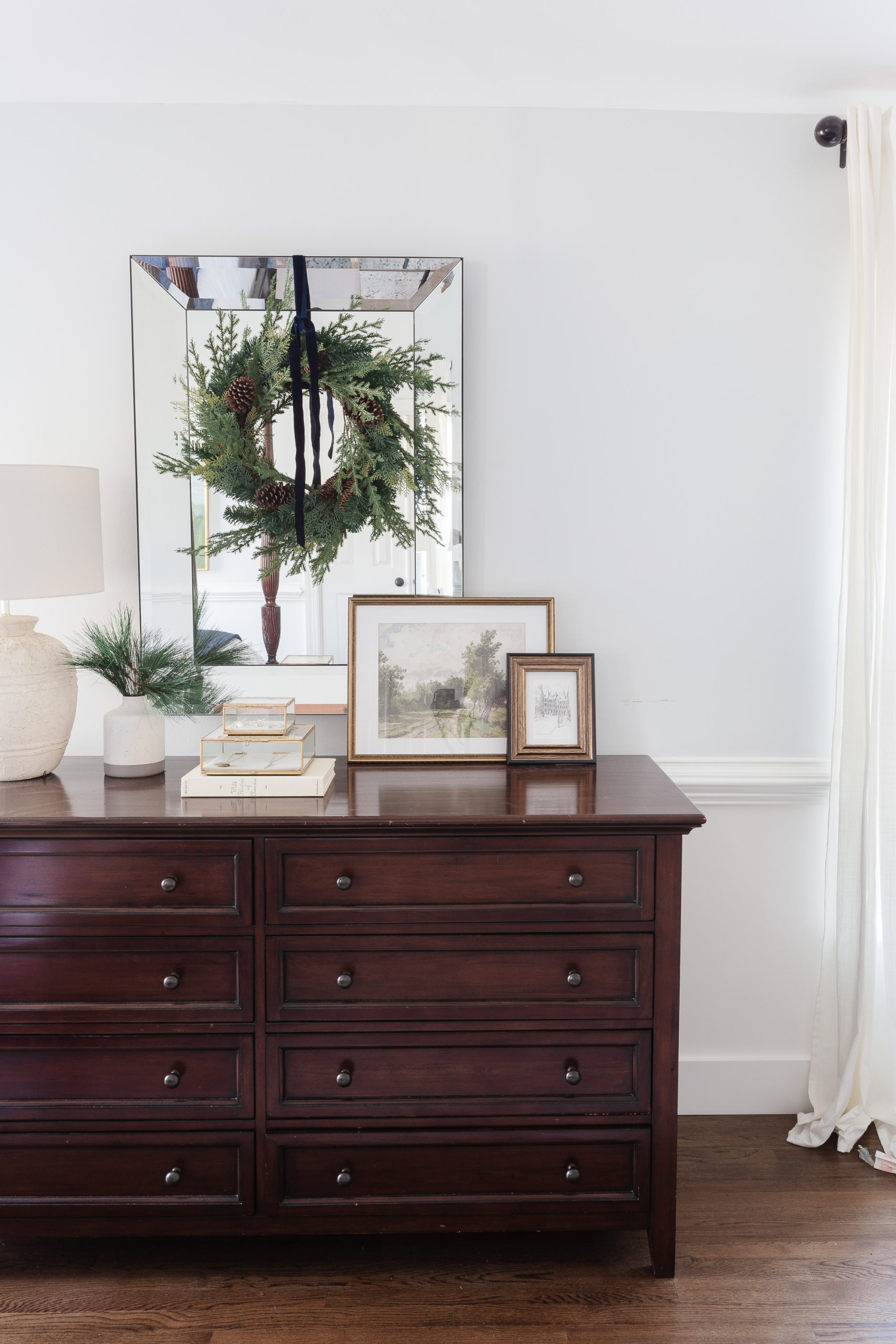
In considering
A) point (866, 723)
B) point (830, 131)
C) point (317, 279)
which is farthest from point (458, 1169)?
point (830, 131)

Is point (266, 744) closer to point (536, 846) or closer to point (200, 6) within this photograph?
point (536, 846)

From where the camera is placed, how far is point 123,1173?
1792 mm

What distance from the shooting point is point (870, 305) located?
2150 millimetres

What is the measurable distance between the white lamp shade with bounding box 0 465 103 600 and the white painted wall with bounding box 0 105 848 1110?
1.03 feet

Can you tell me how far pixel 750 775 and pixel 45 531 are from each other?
5.92ft

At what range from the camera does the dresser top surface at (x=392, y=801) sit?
172 cm

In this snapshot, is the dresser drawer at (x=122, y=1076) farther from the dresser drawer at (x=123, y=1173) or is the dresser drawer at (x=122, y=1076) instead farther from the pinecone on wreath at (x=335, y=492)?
the pinecone on wreath at (x=335, y=492)

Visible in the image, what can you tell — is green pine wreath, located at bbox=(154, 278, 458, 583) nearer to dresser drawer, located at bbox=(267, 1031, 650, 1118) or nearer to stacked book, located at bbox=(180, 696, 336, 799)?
→ stacked book, located at bbox=(180, 696, 336, 799)

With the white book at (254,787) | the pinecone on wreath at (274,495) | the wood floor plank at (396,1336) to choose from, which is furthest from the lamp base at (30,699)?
the wood floor plank at (396,1336)

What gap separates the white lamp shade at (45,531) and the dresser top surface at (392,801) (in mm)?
441

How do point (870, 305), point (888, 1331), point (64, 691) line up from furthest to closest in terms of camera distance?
point (870, 305), point (64, 691), point (888, 1331)

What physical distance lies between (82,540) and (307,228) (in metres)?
0.95

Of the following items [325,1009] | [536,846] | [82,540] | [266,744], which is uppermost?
[82,540]

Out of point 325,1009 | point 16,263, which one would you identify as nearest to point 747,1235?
point 325,1009
